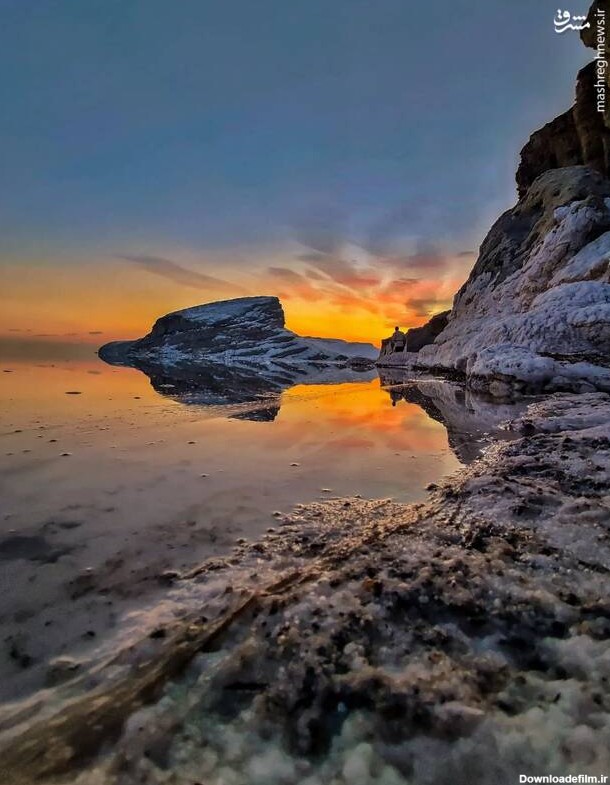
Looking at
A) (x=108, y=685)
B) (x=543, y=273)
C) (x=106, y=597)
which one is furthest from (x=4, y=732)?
(x=543, y=273)

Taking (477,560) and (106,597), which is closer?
(106,597)

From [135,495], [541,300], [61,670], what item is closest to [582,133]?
[541,300]

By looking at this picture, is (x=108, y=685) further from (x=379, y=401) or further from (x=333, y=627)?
(x=379, y=401)

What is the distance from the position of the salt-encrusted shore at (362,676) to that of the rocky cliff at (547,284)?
1038cm

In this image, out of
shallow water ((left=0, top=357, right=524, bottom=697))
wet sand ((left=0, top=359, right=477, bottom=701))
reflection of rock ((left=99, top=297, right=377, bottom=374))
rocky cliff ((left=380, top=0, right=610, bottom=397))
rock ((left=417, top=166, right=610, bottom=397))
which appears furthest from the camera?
reflection of rock ((left=99, top=297, right=377, bottom=374))

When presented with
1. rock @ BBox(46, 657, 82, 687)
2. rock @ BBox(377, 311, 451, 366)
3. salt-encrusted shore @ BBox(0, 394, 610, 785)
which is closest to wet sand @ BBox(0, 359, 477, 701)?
rock @ BBox(46, 657, 82, 687)

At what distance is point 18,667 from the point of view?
1.74m

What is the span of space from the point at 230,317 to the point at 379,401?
13156cm

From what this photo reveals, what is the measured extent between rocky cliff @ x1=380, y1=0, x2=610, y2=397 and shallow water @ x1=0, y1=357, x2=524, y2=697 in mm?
4760

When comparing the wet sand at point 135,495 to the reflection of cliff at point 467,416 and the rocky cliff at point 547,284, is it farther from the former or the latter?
the rocky cliff at point 547,284

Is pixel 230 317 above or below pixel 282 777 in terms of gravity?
above

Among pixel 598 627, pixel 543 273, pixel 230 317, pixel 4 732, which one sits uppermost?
pixel 230 317

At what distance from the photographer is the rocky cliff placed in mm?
11523

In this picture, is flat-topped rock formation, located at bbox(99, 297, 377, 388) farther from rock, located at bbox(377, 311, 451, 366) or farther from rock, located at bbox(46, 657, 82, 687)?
rock, located at bbox(46, 657, 82, 687)
